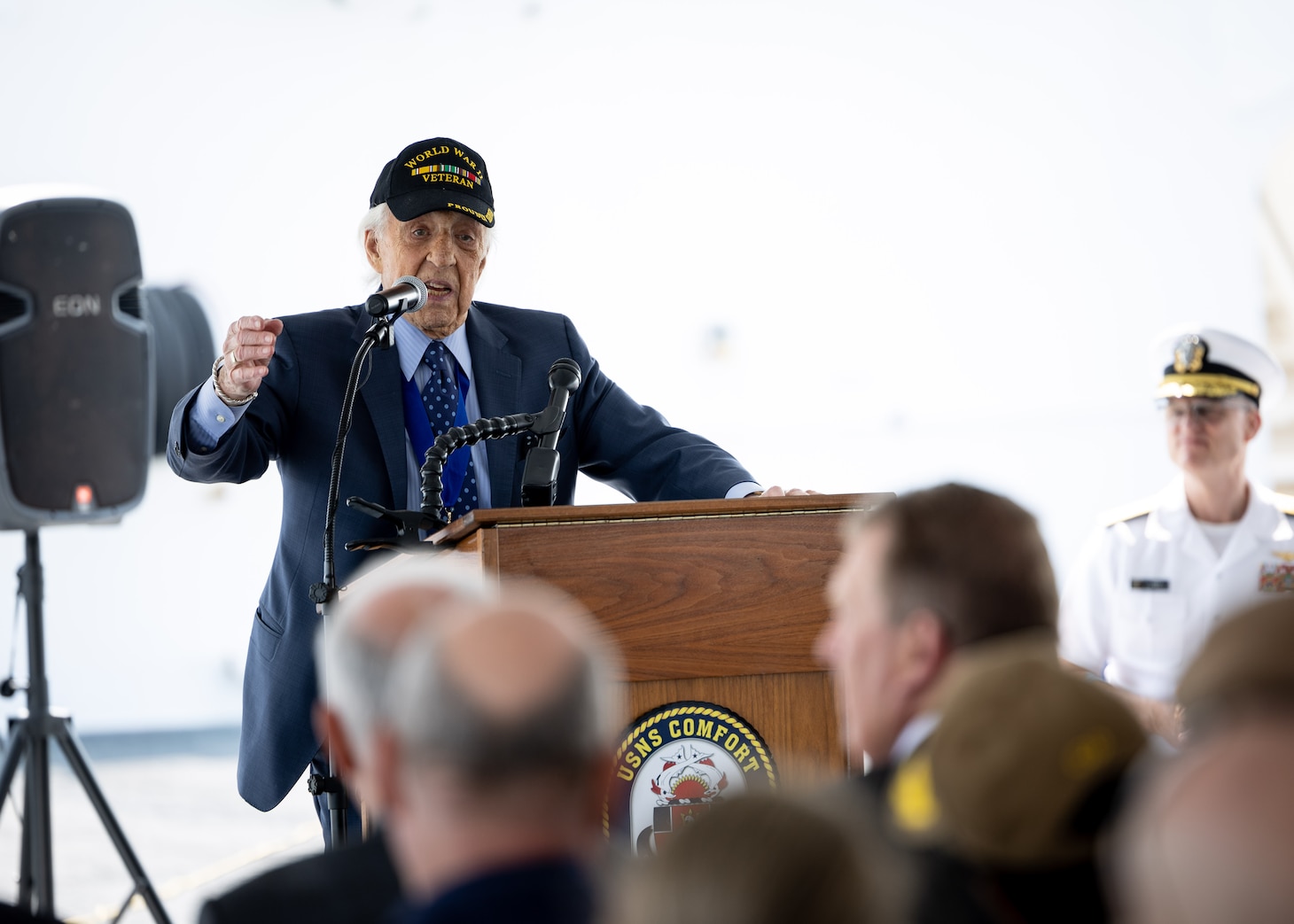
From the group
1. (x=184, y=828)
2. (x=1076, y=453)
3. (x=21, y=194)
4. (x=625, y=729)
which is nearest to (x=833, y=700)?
(x=625, y=729)

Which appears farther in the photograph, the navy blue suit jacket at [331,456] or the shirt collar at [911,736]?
the navy blue suit jacket at [331,456]

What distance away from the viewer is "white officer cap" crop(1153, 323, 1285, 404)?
349cm

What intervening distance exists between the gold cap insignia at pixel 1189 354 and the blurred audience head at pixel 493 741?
10.3 ft

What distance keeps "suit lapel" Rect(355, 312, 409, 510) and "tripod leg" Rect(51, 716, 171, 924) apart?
0.81 meters

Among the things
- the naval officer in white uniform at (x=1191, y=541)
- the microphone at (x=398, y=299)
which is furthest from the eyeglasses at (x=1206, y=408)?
the microphone at (x=398, y=299)

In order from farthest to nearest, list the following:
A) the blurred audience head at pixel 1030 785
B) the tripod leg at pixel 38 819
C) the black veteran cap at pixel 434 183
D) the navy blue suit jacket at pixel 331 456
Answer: the black veteran cap at pixel 434 183, the tripod leg at pixel 38 819, the navy blue suit jacket at pixel 331 456, the blurred audience head at pixel 1030 785

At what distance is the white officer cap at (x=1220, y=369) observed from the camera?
137 inches

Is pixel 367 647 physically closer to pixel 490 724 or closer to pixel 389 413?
pixel 490 724

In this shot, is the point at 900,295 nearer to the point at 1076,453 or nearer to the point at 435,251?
the point at 1076,453

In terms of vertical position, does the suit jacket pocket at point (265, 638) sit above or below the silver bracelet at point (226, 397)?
below

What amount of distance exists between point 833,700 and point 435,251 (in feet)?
4.06

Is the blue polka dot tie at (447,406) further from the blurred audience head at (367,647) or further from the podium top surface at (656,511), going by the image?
the blurred audience head at (367,647)

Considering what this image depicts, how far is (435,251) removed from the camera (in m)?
2.65

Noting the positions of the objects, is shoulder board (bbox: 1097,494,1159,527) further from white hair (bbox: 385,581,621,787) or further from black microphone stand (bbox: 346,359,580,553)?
white hair (bbox: 385,581,621,787)
